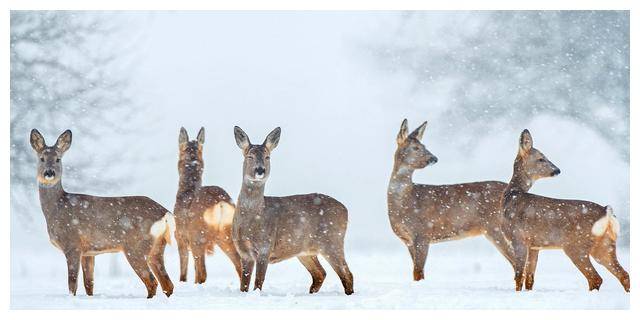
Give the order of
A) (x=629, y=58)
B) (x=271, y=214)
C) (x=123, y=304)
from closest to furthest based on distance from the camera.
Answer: (x=123, y=304)
(x=271, y=214)
(x=629, y=58)

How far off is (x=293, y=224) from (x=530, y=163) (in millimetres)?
3231

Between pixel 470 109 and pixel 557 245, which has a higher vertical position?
pixel 470 109

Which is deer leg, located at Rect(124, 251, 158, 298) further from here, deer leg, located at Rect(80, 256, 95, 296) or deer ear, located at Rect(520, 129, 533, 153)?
deer ear, located at Rect(520, 129, 533, 153)

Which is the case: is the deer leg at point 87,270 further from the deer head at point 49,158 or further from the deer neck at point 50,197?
the deer head at point 49,158

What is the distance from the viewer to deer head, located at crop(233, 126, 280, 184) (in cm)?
1302

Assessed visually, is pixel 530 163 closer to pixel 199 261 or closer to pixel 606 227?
pixel 606 227

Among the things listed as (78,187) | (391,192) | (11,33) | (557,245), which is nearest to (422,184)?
(391,192)

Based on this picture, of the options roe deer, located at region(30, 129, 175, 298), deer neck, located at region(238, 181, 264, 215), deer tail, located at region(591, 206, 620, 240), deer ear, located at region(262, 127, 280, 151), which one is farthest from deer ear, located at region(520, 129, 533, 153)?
roe deer, located at region(30, 129, 175, 298)

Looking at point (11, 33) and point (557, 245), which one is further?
point (11, 33)

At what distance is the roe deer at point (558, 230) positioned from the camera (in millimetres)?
13180

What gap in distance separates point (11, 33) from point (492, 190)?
7.47 meters

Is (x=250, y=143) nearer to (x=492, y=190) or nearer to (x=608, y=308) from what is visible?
(x=492, y=190)

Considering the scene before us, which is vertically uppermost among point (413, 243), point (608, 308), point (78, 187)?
point (78, 187)

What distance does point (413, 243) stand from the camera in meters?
14.3
